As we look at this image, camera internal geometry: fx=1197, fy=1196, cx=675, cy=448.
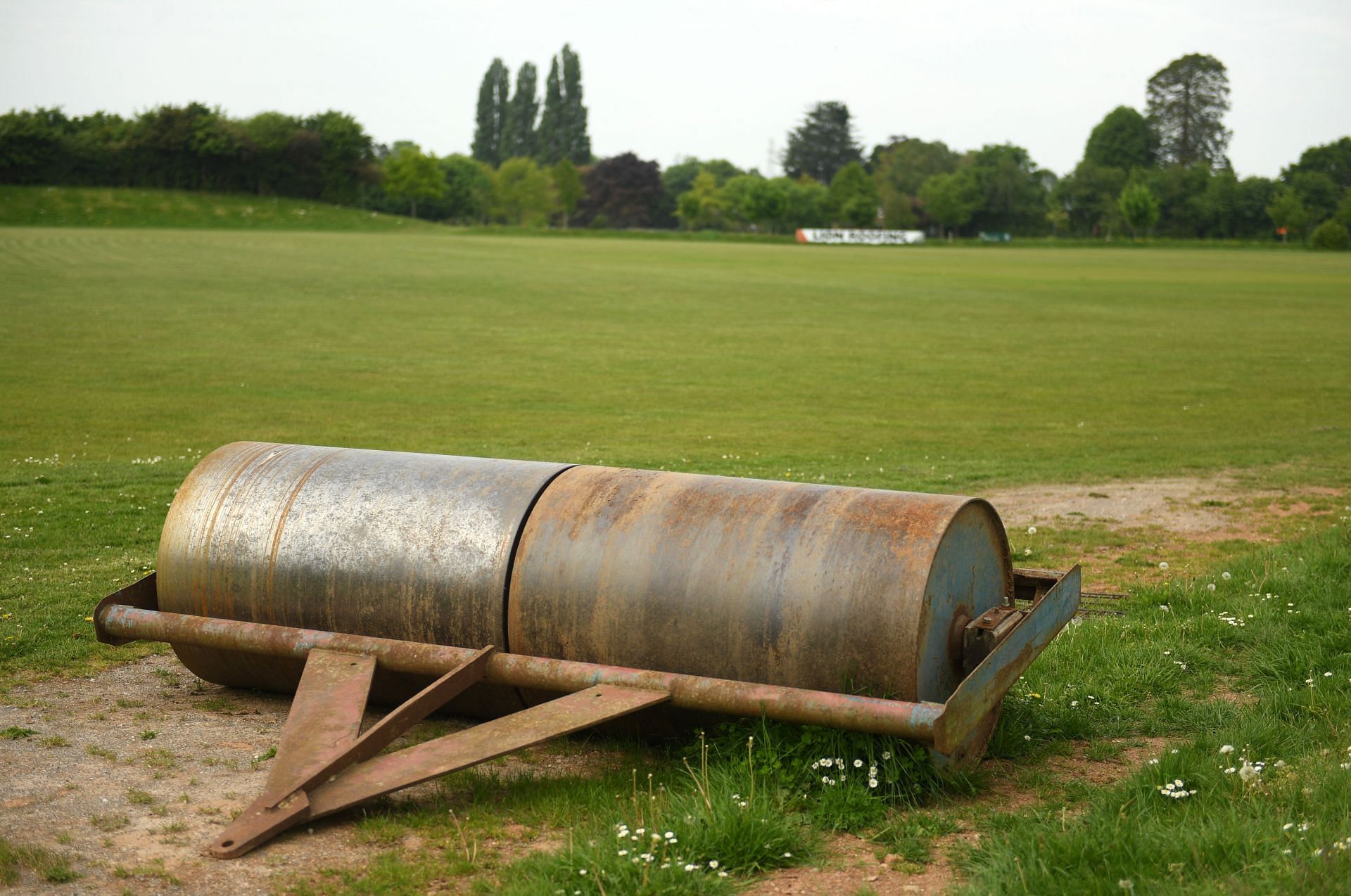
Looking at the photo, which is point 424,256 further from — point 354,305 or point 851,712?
point 851,712

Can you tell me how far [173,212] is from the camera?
93938 millimetres

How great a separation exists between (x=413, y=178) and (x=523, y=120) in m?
60.0

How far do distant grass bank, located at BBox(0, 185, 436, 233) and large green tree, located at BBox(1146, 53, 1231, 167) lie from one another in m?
106

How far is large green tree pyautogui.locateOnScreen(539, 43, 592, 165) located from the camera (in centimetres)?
17650

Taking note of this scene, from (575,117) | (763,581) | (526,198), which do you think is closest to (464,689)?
(763,581)

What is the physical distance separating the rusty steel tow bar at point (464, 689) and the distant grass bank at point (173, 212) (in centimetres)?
8704

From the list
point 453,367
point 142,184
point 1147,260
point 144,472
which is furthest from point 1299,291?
point 142,184

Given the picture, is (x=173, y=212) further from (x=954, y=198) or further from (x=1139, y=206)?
(x=1139, y=206)

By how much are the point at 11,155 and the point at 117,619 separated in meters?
112

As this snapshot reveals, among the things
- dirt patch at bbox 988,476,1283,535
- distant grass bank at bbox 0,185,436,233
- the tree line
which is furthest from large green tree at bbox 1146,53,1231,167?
dirt patch at bbox 988,476,1283,535

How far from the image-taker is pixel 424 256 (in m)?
58.6

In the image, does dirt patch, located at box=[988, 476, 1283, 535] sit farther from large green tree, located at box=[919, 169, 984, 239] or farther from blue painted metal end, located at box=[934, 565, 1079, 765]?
large green tree, located at box=[919, 169, 984, 239]

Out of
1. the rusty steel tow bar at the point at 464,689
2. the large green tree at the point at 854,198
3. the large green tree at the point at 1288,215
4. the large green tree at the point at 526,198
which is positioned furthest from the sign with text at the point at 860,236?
the rusty steel tow bar at the point at 464,689

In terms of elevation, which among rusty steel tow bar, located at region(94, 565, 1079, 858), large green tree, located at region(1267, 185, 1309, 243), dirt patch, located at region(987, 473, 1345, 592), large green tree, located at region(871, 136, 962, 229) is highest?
large green tree, located at region(871, 136, 962, 229)
